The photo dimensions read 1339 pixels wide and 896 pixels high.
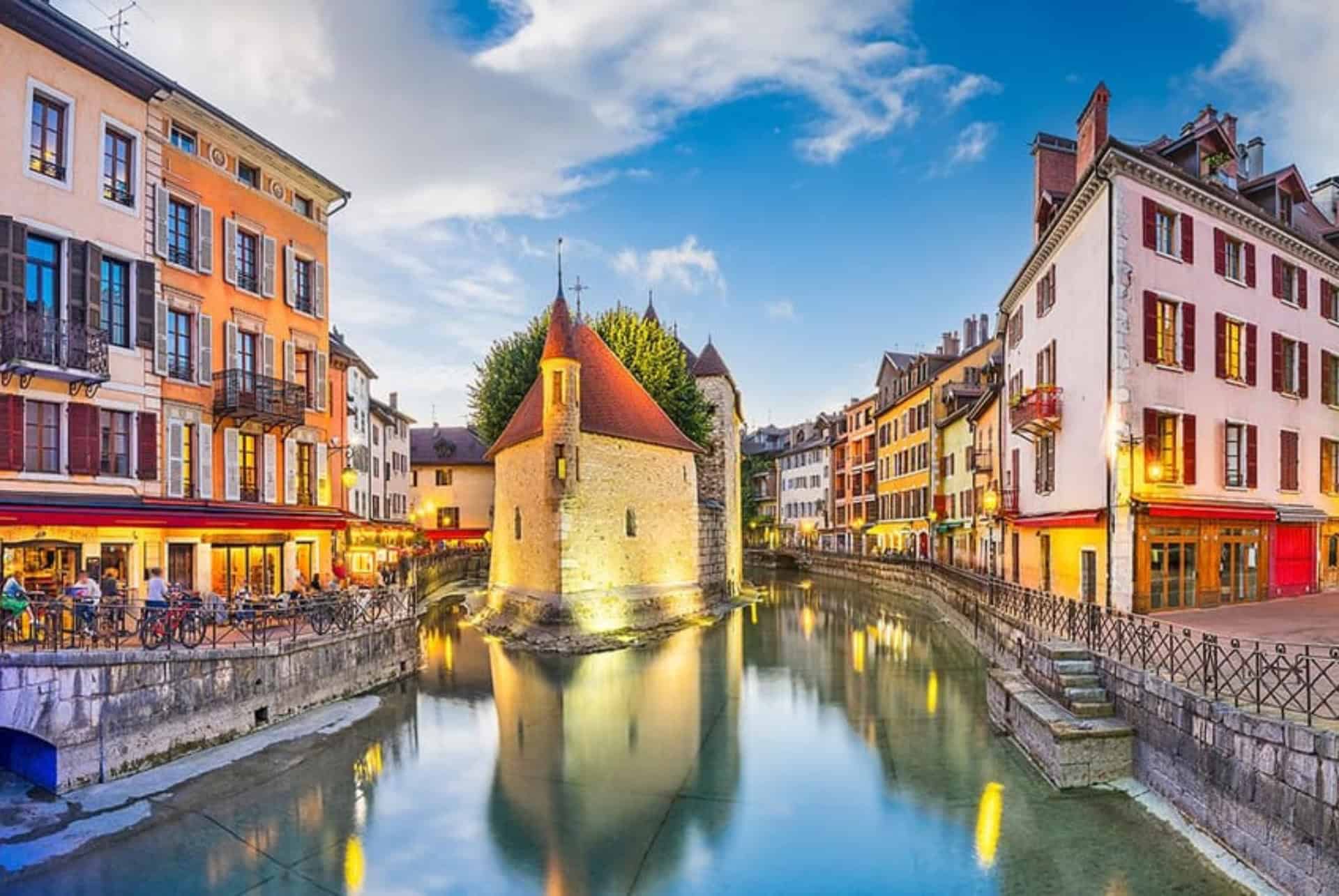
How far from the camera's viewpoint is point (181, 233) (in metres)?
20.0

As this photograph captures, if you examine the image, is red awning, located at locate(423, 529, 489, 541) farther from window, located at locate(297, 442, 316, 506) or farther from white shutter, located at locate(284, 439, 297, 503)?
white shutter, located at locate(284, 439, 297, 503)

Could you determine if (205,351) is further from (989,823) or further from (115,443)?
(989,823)

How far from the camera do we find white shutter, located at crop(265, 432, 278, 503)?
22.3m

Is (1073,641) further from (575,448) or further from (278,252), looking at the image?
(278,252)

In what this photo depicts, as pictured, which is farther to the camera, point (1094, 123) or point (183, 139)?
point (1094, 123)

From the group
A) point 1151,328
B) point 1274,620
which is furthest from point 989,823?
point 1151,328

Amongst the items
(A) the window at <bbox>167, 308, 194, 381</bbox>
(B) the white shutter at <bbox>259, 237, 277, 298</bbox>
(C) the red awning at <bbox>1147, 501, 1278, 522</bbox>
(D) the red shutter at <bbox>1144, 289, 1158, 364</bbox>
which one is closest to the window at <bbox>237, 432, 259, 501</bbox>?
(A) the window at <bbox>167, 308, 194, 381</bbox>

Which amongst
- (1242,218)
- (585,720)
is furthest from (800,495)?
(585,720)

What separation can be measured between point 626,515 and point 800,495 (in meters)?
52.2

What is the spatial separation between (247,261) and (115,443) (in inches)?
259

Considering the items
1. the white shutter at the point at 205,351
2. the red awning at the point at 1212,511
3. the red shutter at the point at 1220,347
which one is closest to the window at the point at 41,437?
the white shutter at the point at 205,351

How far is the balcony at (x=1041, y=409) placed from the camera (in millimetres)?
23891

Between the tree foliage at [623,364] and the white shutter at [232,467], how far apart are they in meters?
17.3

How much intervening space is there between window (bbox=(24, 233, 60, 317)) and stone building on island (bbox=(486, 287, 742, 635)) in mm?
14321
